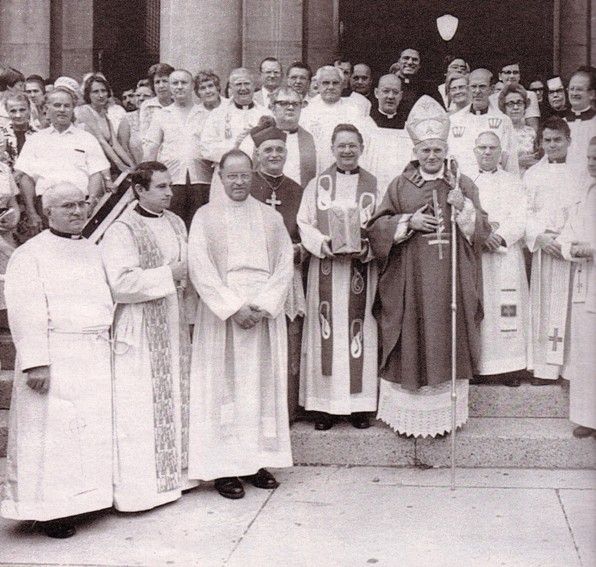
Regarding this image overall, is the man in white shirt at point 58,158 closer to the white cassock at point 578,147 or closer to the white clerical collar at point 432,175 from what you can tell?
the white clerical collar at point 432,175

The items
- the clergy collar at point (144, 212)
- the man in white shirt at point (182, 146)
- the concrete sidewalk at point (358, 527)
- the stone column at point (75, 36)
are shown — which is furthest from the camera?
the stone column at point (75, 36)

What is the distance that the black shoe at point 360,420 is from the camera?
728cm

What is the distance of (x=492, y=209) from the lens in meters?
7.53

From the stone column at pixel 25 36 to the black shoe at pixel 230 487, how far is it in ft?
26.9

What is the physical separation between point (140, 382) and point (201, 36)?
462cm

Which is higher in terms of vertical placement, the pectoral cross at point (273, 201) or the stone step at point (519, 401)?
the pectoral cross at point (273, 201)

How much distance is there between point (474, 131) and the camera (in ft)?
28.5

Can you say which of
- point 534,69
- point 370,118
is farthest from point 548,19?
point 370,118

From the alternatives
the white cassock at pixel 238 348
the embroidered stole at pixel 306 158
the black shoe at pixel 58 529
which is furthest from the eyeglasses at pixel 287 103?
the black shoe at pixel 58 529

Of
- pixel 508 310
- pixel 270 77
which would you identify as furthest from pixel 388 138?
pixel 508 310

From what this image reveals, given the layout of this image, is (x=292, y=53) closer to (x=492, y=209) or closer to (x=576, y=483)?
(x=492, y=209)

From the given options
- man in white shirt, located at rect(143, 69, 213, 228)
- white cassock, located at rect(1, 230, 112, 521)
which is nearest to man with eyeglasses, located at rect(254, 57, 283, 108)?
man in white shirt, located at rect(143, 69, 213, 228)

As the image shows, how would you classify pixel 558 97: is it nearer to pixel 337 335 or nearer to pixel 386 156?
pixel 386 156

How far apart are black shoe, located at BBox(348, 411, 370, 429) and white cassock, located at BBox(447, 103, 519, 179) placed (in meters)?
2.15
